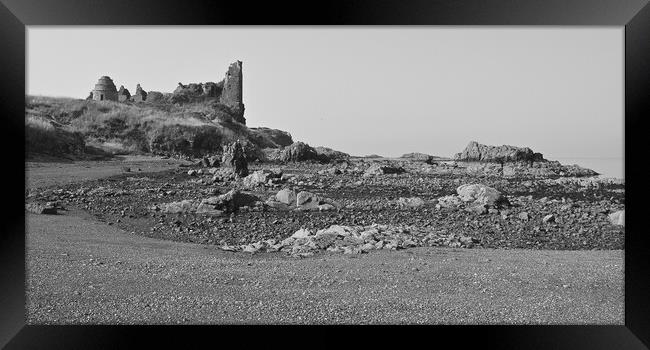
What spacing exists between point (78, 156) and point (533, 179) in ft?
19.0

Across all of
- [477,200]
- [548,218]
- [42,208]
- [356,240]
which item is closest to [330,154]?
[356,240]

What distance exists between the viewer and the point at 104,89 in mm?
A: 6816

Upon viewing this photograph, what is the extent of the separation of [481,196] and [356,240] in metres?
1.68

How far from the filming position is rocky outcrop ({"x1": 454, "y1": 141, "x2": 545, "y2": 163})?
6.24m

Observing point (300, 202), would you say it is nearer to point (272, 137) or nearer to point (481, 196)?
point (272, 137)

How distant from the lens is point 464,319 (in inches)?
181

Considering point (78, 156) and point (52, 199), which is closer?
point (52, 199)

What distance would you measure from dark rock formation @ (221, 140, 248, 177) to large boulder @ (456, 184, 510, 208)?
9.02ft

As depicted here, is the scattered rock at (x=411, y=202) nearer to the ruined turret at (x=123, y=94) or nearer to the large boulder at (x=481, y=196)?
the large boulder at (x=481, y=196)

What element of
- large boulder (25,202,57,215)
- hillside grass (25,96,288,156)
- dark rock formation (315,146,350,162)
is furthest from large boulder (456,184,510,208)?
large boulder (25,202,57,215)

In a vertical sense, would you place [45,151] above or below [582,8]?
below

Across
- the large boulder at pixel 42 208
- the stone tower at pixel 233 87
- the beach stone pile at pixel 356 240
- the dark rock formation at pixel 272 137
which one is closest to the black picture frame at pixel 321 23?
the beach stone pile at pixel 356 240

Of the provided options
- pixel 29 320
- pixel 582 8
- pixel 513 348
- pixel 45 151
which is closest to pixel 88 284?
pixel 29 320

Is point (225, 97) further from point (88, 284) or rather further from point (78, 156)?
point (88, 284)
